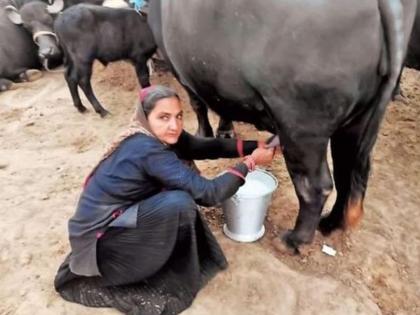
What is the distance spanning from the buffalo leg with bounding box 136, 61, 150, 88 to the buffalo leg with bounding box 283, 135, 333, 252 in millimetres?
2645

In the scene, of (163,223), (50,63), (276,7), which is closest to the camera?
(276,7)

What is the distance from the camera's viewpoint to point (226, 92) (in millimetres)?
2348

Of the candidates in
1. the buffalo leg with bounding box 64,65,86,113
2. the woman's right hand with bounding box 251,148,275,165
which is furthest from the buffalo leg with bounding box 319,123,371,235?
the buffalo leg with bounding box 64,65,86,113

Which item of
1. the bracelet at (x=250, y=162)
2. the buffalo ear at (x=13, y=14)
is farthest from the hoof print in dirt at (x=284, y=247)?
the buffalo ear at (x=13, y=14)

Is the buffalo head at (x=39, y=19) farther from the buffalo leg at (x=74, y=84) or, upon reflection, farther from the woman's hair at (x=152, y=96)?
the woman's hair at (x=152, y=96)

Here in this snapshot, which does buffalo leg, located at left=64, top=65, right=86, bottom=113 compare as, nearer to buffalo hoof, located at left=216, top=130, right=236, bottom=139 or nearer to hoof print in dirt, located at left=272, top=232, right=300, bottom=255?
buffalo hoof, located at left=216, top=130, right=236, bottom=139

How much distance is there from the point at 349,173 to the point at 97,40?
9.46 feet

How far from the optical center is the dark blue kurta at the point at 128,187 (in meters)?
2.23

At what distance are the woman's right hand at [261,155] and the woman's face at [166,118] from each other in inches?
14.8

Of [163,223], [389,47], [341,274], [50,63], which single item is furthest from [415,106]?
[50,63]

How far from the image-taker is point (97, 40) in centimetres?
471

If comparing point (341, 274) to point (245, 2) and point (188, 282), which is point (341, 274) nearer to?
point (188, 282)

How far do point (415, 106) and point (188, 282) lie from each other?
2960mm

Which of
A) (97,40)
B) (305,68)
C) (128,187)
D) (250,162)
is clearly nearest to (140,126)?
(128,187)
